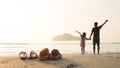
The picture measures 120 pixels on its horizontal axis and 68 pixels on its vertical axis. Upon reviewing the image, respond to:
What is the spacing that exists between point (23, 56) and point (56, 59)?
1273 mm

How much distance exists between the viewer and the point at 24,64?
482 inches

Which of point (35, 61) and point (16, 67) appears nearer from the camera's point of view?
point (16, 67)

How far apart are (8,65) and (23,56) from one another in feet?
4.61

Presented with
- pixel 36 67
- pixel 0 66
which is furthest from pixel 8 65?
pixel 36 67

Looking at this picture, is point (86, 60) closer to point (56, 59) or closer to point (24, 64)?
point (56, 59)

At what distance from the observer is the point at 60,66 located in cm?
1181

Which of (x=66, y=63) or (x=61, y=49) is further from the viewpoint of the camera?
(x=61, y=49)

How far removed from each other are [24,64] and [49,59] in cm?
125

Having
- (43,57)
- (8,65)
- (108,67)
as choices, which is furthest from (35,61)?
(108,67)

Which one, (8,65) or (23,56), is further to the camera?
(23,56)

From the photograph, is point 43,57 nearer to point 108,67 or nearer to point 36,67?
point 36,67

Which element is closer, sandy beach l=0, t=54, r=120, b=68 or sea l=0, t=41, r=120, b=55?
sandy beach l=0, t=54, r=120, b=68

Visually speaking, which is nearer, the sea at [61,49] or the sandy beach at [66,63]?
the sandy beach at [66,63]

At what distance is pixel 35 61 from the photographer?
42.1 ft
